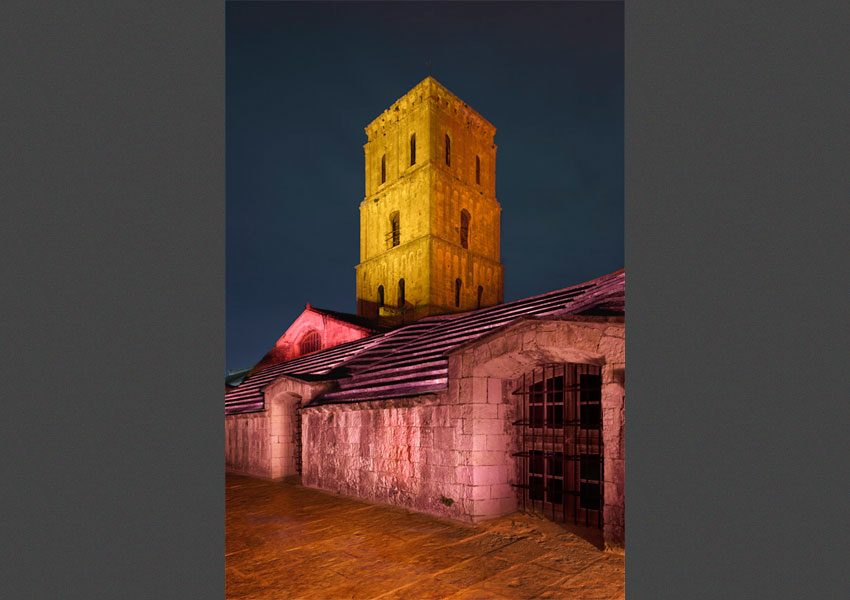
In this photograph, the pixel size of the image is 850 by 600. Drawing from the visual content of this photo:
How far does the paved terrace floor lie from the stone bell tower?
21.8 meters

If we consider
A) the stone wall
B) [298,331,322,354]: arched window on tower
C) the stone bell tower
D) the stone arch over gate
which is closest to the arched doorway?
the stone arch over gate

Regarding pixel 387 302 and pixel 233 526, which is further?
pixel 387 302

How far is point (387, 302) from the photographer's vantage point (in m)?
32.3

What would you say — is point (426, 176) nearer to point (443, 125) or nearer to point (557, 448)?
point (443, 125)

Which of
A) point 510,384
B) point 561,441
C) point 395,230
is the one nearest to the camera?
point 561,441

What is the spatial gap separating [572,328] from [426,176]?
25.3 meters

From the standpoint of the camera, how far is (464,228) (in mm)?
32875

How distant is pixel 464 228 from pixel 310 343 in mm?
14045

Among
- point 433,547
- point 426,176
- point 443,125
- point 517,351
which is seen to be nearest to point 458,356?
point 517,351

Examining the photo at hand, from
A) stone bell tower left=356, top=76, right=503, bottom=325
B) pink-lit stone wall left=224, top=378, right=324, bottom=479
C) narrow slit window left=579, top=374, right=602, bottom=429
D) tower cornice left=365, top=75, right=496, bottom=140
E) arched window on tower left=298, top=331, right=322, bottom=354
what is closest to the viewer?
narrow slit window left=579, top=374, right=602, bottom=429

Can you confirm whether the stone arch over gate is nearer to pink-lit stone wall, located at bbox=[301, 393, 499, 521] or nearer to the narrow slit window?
pink-lit stone wall, located at bbox=[301, 393, 499, 521]

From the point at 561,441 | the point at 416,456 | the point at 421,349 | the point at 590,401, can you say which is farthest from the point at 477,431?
the point at 421,349

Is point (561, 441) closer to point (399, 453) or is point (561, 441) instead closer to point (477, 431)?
point (477, 431)

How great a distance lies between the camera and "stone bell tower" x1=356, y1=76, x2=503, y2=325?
30.4m
